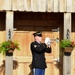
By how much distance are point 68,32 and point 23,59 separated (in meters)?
1.57

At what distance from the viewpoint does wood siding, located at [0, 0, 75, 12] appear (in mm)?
9117

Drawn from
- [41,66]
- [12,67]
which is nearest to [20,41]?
[12,67]

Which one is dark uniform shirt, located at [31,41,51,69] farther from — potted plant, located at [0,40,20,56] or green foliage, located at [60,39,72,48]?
green foliage, located at [60,39,72,48]

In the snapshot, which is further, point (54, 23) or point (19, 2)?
point (54, 23)

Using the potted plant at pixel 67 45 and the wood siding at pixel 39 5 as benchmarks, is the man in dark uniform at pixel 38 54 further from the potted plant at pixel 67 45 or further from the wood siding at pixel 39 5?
the wood siding at pixel 39 5

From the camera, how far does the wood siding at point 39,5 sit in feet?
29.9

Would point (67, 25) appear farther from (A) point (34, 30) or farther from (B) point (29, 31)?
(B) point (29, 31)

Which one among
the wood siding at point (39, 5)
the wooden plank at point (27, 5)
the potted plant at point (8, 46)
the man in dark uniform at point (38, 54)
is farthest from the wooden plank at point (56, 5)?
the man in dark uniform at point (38, 54)

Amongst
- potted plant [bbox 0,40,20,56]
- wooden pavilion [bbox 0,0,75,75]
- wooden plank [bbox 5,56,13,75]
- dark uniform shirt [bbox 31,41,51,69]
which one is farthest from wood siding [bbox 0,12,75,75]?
dark uniform shirt [bbox 31,41,51,69]

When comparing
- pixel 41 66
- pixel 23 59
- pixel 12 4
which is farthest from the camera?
pixel 23 59

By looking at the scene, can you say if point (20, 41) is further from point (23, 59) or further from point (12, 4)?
point (12, 4)

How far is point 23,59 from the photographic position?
9992 millimetres

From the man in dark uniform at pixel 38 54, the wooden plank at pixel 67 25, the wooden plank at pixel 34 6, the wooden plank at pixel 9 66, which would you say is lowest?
the wooden plank at pixel 9 66

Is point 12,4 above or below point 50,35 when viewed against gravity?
above
